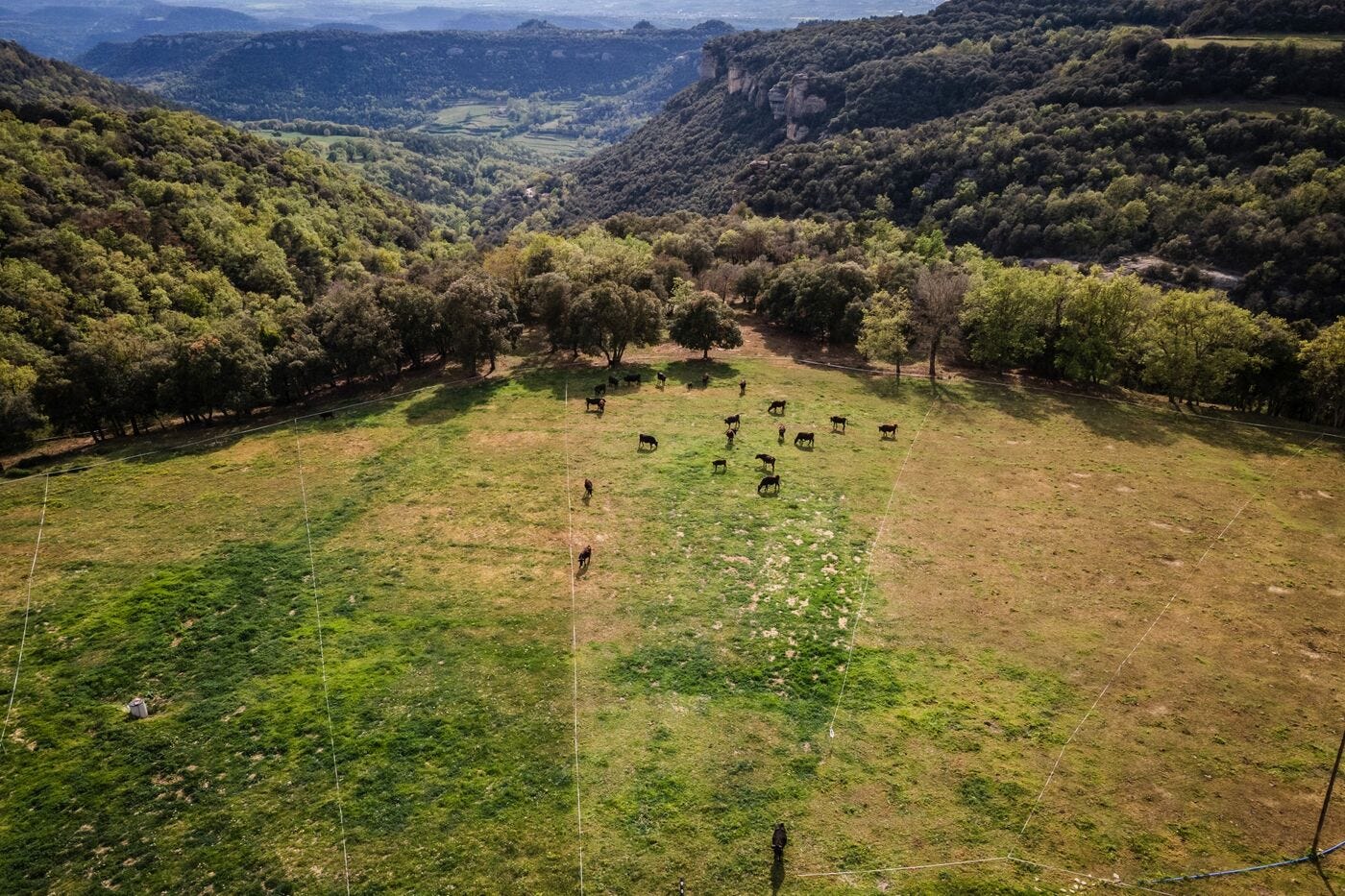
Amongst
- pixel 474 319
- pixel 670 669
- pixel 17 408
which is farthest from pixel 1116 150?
pixel 17 408

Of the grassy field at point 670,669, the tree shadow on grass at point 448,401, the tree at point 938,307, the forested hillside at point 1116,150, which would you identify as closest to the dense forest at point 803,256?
the tree at point 938,307

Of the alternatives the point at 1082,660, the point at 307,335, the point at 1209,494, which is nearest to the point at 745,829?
the point at 1082,660

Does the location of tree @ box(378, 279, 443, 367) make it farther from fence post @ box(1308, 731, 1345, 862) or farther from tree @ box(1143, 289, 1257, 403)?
tree @ box(1143, 289, 1257, 403)

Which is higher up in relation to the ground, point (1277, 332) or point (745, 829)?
point (1277, 332)

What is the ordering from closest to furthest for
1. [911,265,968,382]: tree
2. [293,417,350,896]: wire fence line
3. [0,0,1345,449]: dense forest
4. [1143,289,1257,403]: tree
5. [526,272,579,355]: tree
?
[293,417,350,896]: wire fence line → [1143,289,1257,403]: tree → [0,0,1345,449]: dense forest → [911,265,968,382]: tree → [526,272,579,355]: tree

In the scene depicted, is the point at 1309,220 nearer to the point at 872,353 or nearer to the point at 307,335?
the point at 872,353

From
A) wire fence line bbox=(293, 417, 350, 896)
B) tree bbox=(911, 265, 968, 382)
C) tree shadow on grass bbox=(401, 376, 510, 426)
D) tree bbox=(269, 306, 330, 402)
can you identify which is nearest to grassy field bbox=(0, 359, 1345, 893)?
wire fence line bbox=(293, 417, 350, 896)
